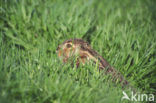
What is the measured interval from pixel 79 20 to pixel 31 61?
5.68 feet

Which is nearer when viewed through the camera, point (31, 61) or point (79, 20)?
point (31, 61)

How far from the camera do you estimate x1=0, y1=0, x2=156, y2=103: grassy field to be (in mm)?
2779

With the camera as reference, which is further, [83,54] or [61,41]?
[61,41]

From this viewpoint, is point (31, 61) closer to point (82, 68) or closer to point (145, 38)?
point (82, 68)

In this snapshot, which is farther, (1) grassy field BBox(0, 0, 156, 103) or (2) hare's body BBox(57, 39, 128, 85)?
(2) hare's body BBox(57, 39, 128, 85)

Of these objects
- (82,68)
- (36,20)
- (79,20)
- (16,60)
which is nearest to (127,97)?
(82,68)

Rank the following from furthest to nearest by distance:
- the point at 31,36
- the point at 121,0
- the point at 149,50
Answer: the point at 121,0 < the point at 31,36 < the point at 149,50

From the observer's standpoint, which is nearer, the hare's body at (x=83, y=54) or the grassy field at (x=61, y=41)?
the grassy field at (x=61, y=41)

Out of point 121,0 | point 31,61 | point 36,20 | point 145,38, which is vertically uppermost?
point 121,0

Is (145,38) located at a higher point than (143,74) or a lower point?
higher

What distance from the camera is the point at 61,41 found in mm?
4336

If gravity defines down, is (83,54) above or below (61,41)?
below

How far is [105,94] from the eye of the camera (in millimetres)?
2852

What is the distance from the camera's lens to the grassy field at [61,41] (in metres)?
2.78
